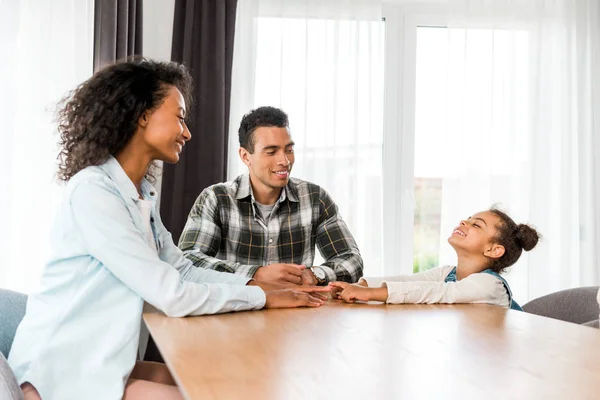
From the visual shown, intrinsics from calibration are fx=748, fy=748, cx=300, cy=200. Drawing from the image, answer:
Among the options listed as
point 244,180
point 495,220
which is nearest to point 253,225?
point 244,180

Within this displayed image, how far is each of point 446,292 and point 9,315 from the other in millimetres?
1242

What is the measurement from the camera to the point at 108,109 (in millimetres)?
1922

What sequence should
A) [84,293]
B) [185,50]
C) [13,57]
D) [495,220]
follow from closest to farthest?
[84,293], [495,220], [13,57], [185,50]

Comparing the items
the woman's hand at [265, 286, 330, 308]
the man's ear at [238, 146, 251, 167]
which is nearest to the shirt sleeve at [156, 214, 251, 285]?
the woman's hand at [265, 286, 330, 308]

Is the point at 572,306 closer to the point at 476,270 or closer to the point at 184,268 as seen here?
the point at 476,270

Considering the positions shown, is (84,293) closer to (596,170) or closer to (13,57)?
(13,57)

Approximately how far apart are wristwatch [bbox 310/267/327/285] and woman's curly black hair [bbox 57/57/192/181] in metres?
0.85

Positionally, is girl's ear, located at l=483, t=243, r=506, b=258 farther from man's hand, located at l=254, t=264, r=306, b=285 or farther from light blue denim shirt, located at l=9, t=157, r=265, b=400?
light blue denim shirt, located at l=9, t=157, r=265, b=400

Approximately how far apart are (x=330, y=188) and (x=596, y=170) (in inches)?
62.2

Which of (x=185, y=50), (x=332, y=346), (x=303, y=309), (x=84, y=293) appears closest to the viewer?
(x=332, y=346)

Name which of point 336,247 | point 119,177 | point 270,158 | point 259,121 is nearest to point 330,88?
point 259,121

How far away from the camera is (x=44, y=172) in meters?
3.53

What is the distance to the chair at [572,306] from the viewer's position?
2795 millimetres

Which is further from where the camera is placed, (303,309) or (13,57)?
(13,57)
